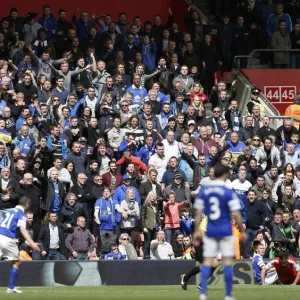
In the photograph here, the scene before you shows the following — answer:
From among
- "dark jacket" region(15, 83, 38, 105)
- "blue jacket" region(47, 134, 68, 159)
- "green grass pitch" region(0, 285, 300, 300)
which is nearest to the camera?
"green grass pitch" region(0, 285, 300, 300)

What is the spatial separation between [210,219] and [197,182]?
32.4 feet

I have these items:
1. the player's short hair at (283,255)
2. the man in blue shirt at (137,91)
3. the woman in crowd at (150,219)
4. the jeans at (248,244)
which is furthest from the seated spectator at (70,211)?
the player's short hair at (283,255)

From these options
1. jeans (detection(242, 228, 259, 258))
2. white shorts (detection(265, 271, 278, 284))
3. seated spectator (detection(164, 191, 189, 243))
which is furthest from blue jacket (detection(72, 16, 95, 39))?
white shorts (detection(265, 271, 278, 284))

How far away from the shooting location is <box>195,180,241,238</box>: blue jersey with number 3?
1578cm

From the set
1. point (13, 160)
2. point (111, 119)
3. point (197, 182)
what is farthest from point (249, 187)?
point (13, 160)

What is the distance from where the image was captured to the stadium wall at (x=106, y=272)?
22.6 m

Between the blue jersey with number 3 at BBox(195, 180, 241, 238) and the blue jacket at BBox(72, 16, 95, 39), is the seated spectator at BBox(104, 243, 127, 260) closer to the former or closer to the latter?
the blue jacket at BBox(72, 16, 95, 39)

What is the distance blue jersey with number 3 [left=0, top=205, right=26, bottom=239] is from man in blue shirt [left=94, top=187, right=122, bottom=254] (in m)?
6.01

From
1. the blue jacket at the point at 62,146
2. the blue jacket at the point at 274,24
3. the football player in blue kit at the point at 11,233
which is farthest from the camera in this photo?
the blue jacket at the point at 274,24

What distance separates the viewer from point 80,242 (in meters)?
24.1

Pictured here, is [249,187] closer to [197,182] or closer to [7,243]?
[197,182]

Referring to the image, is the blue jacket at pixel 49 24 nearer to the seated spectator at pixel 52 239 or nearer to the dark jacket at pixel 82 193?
the dark jacket at pixel 82 193

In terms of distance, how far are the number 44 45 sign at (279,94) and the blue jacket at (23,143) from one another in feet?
29.4

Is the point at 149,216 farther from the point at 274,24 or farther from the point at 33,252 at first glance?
the point at 274,24
